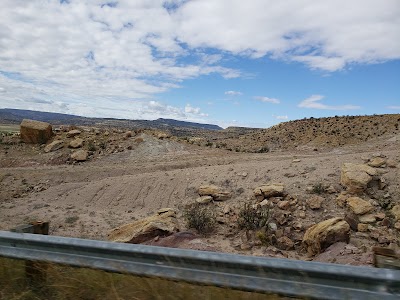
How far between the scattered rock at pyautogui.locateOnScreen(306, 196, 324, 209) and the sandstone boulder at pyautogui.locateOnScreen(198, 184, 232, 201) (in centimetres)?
277

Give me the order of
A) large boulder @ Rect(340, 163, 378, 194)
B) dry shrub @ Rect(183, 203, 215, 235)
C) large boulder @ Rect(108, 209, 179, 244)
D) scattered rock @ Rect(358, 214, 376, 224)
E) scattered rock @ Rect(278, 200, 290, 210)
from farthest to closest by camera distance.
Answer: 1. large boulder @ Rect(340, 163, 378, 194)
2. scattered rock @ Rect(278, 200, 290, 210)
3. dry shrub @ Rect(183, 203, 215, 235)
4. scattered rock @ Rect(358, 214, 376, 224)
5. large boulder @ Rect(108, 209, 179, 244)

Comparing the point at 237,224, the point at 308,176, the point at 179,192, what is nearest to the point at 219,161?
the point at 179,192

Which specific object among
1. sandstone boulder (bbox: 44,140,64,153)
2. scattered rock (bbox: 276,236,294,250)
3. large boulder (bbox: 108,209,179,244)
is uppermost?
sandstone boulder (bbox: 44,140,64,153)

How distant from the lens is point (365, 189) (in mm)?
11242

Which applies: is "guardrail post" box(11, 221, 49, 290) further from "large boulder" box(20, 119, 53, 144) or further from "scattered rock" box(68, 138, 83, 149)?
"large boulder" box(20, 119, 53, 144)

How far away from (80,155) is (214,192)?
1073cm

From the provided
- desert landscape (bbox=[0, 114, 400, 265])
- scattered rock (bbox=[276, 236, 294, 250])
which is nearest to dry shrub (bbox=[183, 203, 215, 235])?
desert landscape (bbox=[0, 114, 400, 265])

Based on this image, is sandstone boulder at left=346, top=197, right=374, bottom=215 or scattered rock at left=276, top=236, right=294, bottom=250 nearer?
scattered rock at left=276, top=236, right=294, bottom=250

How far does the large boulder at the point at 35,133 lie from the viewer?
79.7ft

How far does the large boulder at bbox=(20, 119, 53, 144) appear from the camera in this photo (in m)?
24.3

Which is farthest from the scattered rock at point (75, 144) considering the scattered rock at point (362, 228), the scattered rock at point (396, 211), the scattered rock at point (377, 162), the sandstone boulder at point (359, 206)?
A: the scattered rock at point (396, 211)

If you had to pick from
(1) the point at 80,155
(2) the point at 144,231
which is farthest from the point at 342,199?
(1) the point at 80,155

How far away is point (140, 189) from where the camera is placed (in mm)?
14477

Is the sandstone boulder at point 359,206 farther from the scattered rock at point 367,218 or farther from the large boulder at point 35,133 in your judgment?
the large boulder at point 35,133
